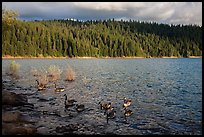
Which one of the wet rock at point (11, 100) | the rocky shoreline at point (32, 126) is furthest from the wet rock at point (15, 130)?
the wet rock at point (11, 100)

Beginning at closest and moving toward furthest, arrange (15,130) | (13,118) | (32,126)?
(15,130), (32,126), (13,118)

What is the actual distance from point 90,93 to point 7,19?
16390mm

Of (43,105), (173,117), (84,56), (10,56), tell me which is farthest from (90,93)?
(84,56)

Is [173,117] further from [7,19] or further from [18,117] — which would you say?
[7,19]

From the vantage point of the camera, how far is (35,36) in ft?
593

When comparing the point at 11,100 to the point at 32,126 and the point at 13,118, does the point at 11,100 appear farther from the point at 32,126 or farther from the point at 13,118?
the point at 32,126

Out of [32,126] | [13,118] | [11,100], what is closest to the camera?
[32,126]

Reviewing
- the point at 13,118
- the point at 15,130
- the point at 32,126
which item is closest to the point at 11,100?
the point at 13,118

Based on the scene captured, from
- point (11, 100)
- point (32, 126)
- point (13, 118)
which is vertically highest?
point (11, 100)

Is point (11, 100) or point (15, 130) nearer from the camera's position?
point (15, 130)

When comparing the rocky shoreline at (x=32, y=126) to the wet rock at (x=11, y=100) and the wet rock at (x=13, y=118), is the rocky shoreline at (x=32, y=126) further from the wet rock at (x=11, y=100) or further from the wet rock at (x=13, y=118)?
the wet rock at (x=11, y=100)

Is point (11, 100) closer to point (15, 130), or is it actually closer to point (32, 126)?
point (32, 126)

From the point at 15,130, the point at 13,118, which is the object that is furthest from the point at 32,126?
the point at 15,130

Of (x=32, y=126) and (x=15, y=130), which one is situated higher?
(x=15, y=130)
